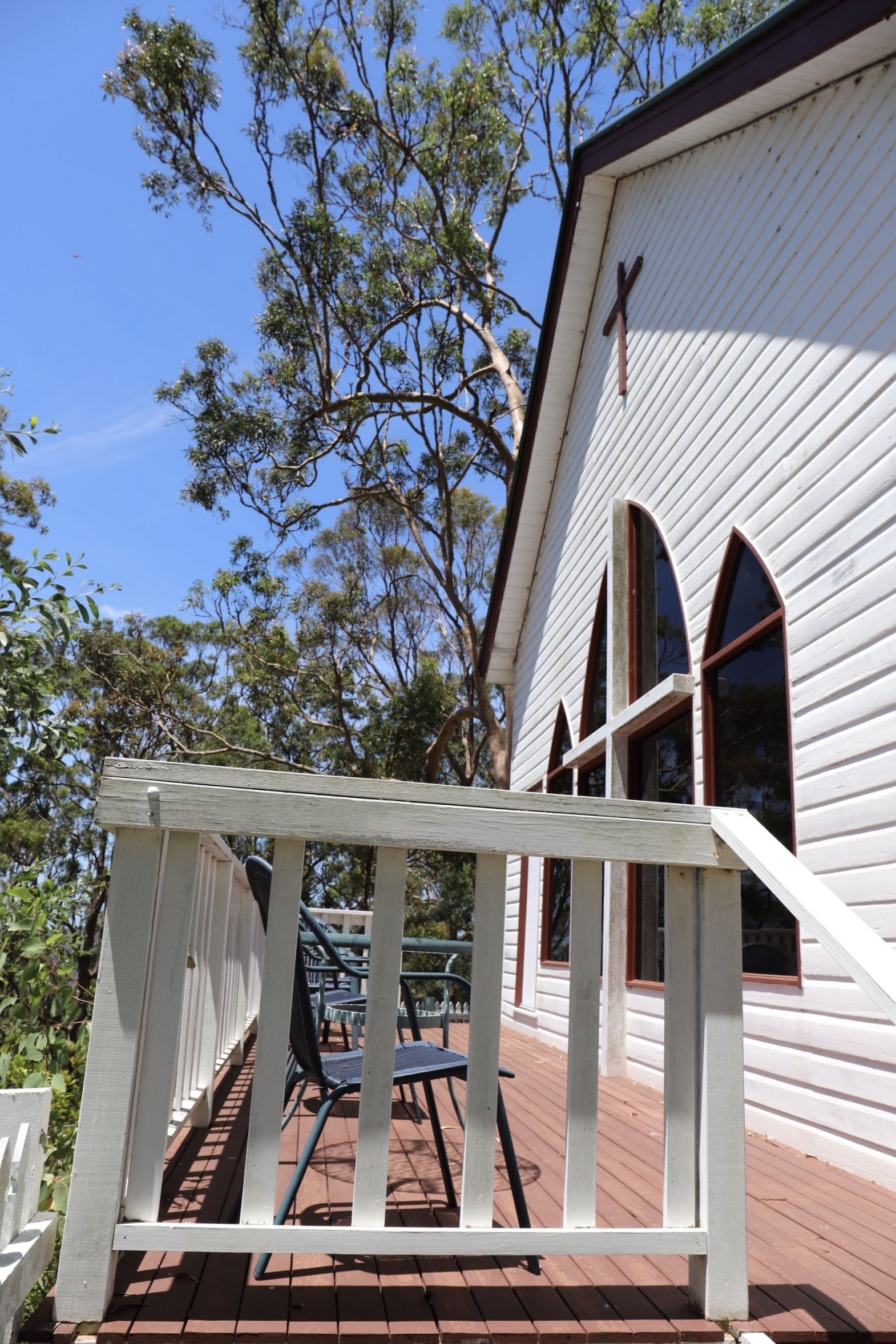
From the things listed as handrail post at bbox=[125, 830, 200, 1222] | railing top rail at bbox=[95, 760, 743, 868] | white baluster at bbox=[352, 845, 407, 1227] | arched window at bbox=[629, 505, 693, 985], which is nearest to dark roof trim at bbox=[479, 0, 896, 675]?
arched window at bbox=[629, 505, 693, 985]

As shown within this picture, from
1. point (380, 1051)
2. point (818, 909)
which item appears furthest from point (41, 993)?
point (818, 909)

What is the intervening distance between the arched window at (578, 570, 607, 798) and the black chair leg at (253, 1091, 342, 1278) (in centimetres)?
498

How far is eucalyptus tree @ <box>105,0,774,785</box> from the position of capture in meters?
14.2

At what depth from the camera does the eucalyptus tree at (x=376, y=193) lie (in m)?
14.2

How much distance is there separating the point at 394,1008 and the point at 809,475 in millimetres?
3093

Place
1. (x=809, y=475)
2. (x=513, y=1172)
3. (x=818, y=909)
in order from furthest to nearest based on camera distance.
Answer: (x=809, y=475) → (x=513, y=1172) → (x=818, y=909)

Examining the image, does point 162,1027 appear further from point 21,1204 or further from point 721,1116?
point 721,1116

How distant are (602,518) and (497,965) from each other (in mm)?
5718

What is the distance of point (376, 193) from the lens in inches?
603

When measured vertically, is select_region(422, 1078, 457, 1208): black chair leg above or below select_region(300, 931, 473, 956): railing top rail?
below

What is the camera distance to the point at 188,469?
15695 millimetres

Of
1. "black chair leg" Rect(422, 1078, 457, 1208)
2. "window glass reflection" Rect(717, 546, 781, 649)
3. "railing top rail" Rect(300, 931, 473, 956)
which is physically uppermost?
"window glass reflection" Rect(717, 546, 781, 649)

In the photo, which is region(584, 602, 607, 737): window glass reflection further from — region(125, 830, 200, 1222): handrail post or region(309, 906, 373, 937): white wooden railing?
region(125, 830, 200, 1222): handrail post

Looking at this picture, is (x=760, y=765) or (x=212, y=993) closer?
(x=212, y=993)
